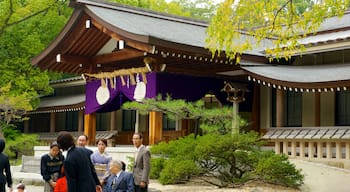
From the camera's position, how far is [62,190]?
8344 mm

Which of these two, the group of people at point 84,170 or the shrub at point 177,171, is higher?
the group of people at point 84,170

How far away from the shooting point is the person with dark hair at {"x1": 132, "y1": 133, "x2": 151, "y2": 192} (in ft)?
34.0

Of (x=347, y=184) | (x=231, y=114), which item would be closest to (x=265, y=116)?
(x=231, y=114)

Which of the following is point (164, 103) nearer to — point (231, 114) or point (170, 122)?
point (231, 114)

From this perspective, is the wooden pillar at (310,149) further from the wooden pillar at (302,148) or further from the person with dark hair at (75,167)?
the person with dark hair at (75,167)

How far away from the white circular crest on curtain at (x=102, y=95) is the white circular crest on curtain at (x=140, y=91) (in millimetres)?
1885

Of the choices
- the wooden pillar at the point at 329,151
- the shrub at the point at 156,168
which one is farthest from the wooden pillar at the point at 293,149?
the shrub at the point at 156,168

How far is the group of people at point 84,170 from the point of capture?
25.7ft

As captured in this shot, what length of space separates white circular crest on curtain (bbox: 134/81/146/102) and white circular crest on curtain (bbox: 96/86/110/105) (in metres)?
1.88

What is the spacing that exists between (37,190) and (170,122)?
27.9 ft

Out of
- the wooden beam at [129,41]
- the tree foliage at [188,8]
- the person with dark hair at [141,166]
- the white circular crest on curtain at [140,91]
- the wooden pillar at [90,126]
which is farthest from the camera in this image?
the tree foliage at [188,8]

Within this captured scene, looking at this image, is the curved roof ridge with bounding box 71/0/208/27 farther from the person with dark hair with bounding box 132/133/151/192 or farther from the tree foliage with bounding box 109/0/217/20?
the tree foliage with bounding box 109/0/217/20

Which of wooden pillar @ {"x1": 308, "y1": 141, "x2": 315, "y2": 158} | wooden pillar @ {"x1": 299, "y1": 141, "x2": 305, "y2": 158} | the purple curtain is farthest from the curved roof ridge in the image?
wooden pillar @ {"x1": 308, "y1": 141, "x2": 315, "y2": 158}

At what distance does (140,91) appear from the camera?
18.5 meters
